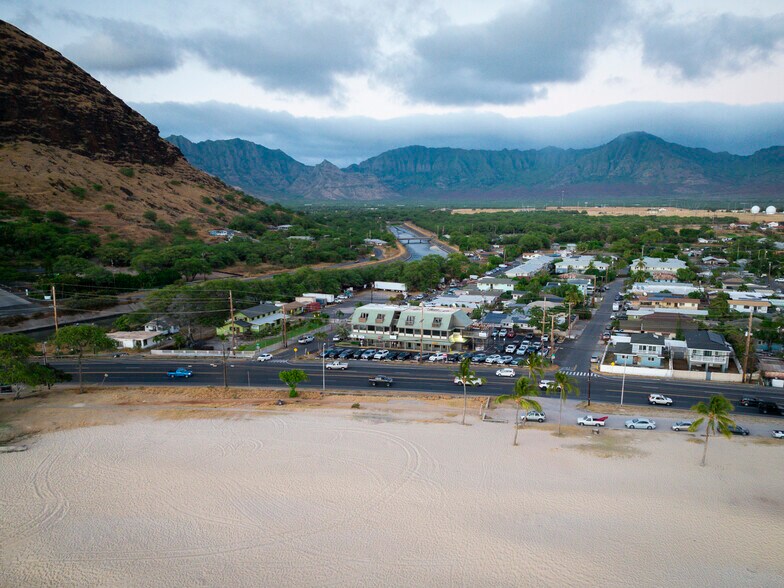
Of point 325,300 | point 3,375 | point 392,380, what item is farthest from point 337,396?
point 325,300

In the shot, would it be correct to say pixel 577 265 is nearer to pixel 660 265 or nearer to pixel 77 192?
pixel 660 265

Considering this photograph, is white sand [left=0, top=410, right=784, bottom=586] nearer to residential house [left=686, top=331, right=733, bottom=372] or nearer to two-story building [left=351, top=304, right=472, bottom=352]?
residential house [left=686, top=331, right=733, bottom=372]

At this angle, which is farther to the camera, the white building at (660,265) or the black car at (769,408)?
the white building at (660,265)

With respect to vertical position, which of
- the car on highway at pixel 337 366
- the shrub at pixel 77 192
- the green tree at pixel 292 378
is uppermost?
the shrub at pixel 77 192

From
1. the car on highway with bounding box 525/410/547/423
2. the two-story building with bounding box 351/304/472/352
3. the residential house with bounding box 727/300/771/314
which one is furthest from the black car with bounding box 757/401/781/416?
the residential house with bounding box 727/300/771/314

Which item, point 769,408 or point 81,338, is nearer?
point 769,408

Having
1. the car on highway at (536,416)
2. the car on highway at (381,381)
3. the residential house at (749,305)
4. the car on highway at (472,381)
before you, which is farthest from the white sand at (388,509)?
the residential house at (749,305)

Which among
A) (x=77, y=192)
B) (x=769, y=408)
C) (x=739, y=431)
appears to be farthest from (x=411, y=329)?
(x=77, y=192)

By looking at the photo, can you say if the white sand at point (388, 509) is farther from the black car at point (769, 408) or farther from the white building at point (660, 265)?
the white building at point (660, 265)
